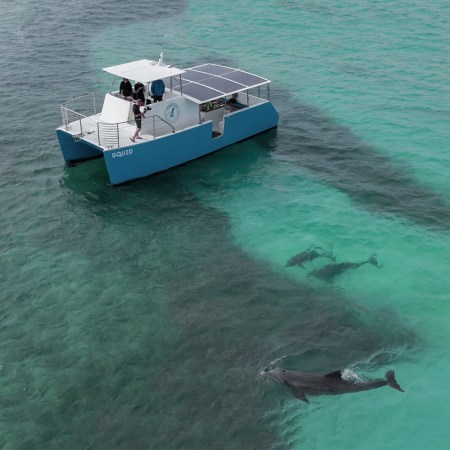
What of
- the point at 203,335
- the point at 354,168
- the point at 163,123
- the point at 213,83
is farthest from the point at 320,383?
the point at 213,83

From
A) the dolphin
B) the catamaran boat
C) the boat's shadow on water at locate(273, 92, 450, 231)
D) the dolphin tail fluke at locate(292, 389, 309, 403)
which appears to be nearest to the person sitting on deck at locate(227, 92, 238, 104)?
the catamaran boat

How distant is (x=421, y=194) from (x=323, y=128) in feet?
28.9

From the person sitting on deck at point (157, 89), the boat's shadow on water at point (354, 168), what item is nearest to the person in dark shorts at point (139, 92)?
the person sitting on deck at point (157, 89)

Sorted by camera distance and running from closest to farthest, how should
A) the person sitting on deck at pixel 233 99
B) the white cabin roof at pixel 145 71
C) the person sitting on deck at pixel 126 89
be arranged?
the white cabin roof at pixel 145 71, the person sitting on deck at pixel 126 89, the person sitting on deck at pixel 233 99

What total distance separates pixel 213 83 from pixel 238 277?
534 inches

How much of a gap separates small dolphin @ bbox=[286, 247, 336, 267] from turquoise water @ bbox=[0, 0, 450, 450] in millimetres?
403

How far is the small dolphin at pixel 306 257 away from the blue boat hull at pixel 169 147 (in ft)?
32.0

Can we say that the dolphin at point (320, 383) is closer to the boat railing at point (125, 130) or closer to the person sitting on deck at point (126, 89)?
the boat railing at point (125, 130)

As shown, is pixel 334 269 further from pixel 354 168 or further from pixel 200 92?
pixel 200 92

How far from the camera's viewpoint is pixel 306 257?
80.9ft

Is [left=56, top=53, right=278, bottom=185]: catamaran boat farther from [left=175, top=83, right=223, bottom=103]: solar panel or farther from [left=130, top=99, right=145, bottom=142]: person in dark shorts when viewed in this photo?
[left=130, top=99, right=145, bottom=142]: person in dark shorts

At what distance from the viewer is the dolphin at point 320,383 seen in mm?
18344

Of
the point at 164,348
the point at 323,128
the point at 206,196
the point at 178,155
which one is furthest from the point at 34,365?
the point at 323,128

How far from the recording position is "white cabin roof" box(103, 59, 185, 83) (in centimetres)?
2958
